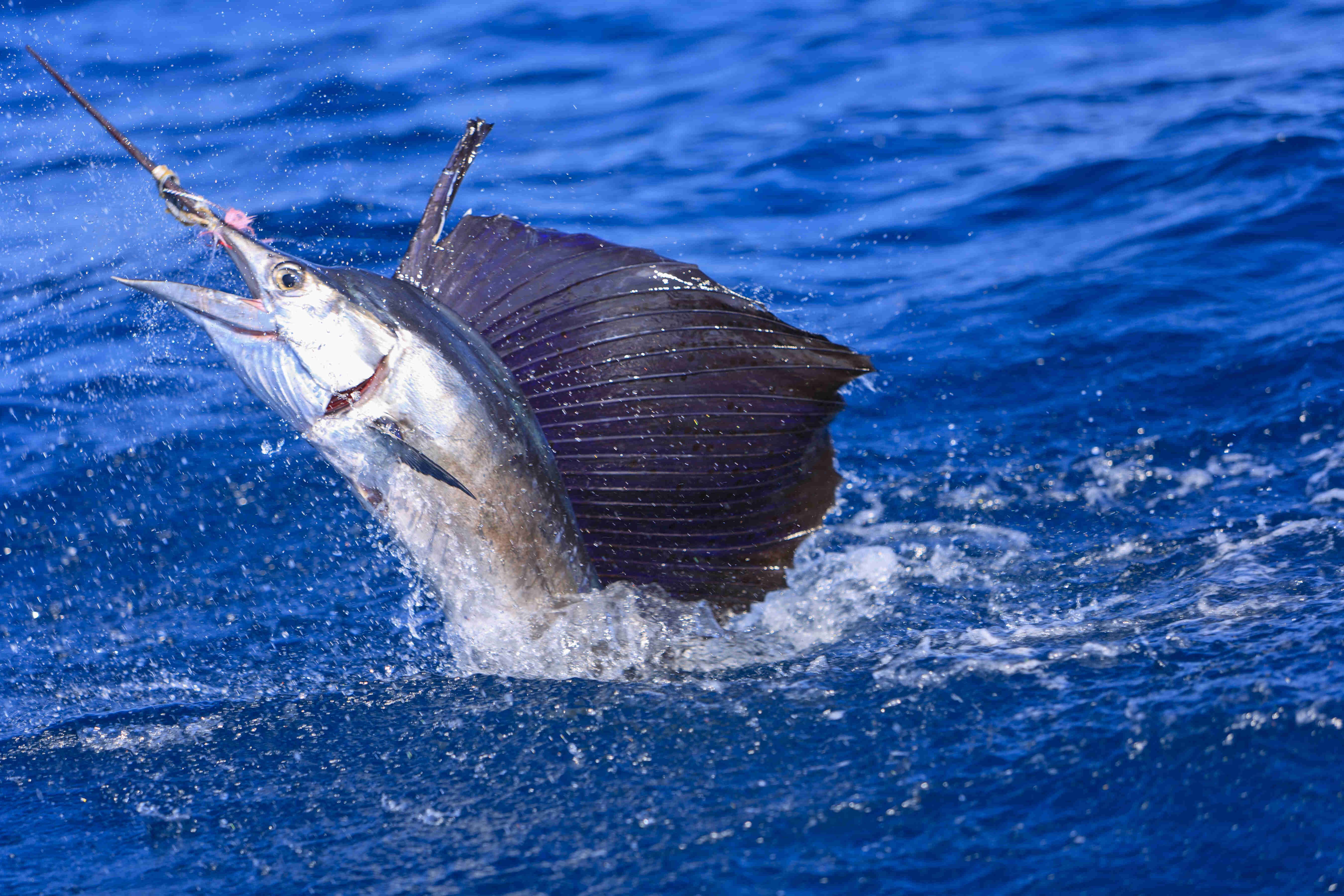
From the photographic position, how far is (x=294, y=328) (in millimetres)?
3188

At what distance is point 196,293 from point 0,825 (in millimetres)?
1467

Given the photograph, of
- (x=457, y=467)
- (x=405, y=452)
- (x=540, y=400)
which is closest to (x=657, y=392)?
(x=540, y=400)

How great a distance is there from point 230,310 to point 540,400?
86 cm

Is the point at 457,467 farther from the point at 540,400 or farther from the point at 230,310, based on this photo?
the point at 230,310

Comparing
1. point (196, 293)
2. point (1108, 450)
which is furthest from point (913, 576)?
point (196, 293)

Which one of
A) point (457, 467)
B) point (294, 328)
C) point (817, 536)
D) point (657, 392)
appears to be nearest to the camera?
point (294, 328)

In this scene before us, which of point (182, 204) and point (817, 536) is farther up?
point (182, 204)

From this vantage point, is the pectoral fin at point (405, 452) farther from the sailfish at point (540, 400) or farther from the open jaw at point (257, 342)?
the open jaw at point (257, 342)

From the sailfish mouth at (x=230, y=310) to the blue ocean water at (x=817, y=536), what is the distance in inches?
45.1

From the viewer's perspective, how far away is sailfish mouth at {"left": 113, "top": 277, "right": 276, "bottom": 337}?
3178 millimetres

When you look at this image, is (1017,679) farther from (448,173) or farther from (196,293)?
(196,293)

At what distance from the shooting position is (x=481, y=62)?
11.1 m

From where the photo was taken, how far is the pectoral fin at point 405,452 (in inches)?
125

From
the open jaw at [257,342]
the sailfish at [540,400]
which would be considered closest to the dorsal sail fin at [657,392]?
the sailfish at [540,400]
